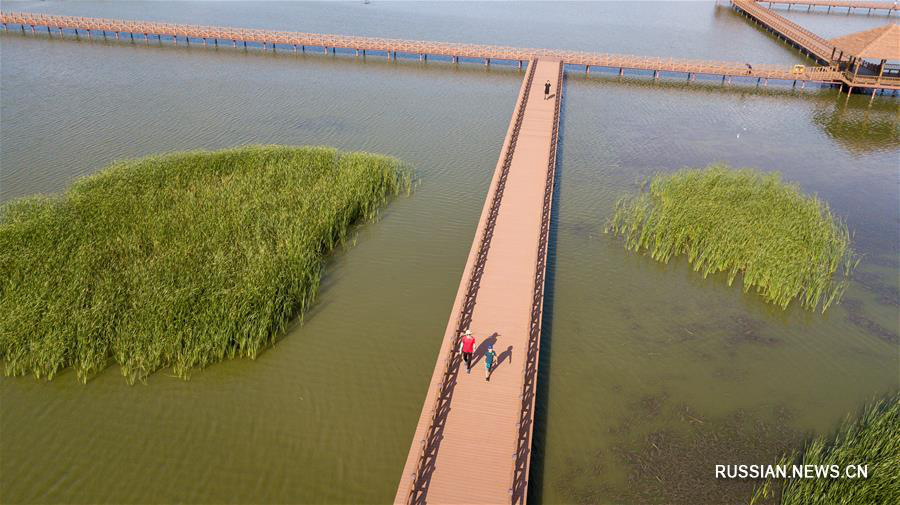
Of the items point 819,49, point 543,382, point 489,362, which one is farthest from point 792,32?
point 489,362

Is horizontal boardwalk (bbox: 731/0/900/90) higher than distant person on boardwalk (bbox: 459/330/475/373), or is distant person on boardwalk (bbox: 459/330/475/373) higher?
horizontal boardwalk (bbox: 731/0/900/90)

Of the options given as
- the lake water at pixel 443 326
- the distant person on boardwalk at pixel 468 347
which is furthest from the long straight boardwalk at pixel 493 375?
the lake water at pixel 443 326

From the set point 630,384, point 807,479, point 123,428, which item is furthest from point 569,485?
point 123,428

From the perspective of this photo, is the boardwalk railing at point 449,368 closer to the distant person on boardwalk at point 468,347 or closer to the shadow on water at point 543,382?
the distant person on boardwalk at point 468,347

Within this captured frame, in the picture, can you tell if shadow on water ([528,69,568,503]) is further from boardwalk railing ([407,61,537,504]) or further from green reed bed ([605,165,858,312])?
green reed bed ([605,165,858,312])

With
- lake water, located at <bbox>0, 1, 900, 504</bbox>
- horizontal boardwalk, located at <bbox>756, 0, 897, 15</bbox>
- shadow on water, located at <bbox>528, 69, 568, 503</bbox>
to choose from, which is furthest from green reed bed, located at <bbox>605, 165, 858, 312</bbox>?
horizontal boardwalk, located at <bbox>756, 0, 897, 15</bbox>

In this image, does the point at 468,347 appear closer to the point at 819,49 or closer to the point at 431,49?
the point at 431,49
